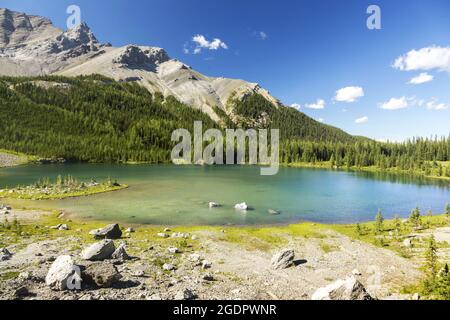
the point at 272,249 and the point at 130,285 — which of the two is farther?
the point at 272,249

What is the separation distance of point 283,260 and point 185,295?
11759 mm

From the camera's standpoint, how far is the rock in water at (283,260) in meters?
26.7

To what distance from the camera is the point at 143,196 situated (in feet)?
228

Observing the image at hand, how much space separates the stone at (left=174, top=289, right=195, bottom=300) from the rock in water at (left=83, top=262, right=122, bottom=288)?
5.02m

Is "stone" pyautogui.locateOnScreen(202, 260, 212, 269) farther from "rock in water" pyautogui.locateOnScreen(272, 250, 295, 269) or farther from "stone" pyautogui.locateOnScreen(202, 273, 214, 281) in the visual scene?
"rock in water" pyautogui.locateOnScreen(272, 250, 295, 269)

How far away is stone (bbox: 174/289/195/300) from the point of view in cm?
1833

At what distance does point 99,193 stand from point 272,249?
55055 mm

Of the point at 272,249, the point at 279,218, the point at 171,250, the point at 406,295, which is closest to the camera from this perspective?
the point at 406,295

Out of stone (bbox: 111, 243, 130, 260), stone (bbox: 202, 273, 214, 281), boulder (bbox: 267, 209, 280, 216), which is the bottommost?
boulder (bbox: 267, 209, 280, 216)

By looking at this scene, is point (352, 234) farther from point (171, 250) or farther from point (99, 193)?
point (99, 193)

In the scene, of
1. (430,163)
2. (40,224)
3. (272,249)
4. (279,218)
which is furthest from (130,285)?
(430,163)

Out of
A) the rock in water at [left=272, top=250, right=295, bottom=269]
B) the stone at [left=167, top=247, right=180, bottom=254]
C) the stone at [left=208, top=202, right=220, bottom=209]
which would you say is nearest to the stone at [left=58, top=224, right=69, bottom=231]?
the stone at [left=167, top=247, right=180, bottom=254]

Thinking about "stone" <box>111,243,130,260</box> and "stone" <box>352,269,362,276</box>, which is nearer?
"stone" <box>352,269,362,276</box>
